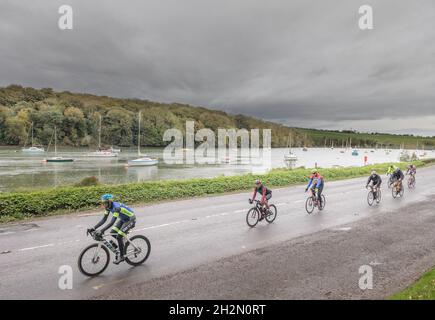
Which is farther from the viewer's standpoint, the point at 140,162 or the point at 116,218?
the point at 140,162

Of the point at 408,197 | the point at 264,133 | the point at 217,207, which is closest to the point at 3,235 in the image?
the point at 217,207

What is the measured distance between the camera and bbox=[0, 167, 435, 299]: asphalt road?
25.0ft

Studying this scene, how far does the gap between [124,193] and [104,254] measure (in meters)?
10.5

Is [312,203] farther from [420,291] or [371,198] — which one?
[420,291]

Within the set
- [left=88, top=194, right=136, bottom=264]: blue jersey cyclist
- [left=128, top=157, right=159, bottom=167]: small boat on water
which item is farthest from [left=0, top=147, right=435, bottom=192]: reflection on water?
[left=88, top=194, right=136, bottom=264]: blue jersey cyclist

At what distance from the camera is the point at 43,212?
1579 cm

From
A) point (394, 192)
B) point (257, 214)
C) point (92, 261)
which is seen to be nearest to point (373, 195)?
point (394, 192)

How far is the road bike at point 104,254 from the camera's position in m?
8.45

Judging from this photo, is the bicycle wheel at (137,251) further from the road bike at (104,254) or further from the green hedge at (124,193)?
the green hedge at (124,193)

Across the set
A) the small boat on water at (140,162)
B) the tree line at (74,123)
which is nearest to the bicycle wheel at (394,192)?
the small boat on water at (140,162)

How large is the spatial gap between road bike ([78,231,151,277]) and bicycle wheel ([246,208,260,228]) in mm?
5601

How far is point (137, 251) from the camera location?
30.3 ft

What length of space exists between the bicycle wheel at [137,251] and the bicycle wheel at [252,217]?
556 cm

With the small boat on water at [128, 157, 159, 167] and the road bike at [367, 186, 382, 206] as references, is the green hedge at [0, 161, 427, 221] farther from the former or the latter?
the small boat on water at [128, 157, 159, 167]
